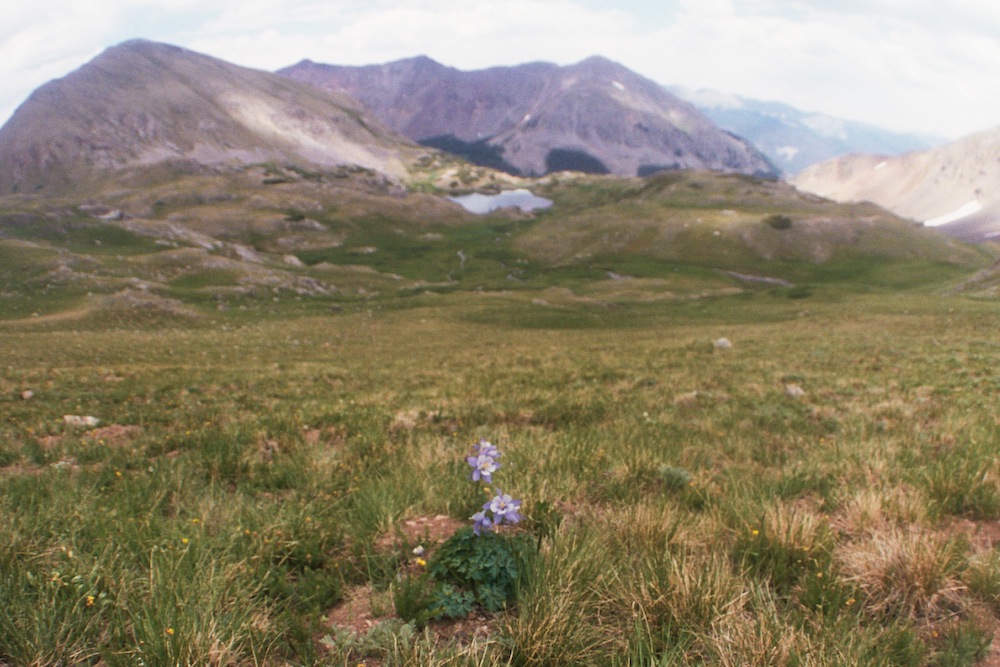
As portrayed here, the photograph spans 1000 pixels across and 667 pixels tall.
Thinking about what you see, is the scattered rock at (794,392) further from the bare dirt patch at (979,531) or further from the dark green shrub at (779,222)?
the dark green shrub at (779,222)

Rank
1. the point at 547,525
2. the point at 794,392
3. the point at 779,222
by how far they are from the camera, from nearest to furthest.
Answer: the point at 547,525, the point at 794,392, the point at 779,222

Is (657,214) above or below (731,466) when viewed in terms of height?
above

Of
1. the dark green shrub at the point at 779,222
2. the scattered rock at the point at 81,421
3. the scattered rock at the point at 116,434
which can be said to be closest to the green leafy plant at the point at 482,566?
the scattered rock at the point at 116,434

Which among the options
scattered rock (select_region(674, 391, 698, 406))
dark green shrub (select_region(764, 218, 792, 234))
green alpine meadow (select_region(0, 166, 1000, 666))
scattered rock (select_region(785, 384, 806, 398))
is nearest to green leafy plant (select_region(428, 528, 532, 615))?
green alpine meadow (select_region(0, 166, 1000, 666))

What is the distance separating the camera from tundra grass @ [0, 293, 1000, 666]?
320 centimetres

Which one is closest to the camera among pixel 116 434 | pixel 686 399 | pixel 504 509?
pixel 504 509

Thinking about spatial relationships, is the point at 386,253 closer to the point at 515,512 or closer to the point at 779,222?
the point at 779,222

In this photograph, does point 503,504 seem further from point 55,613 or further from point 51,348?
point 51,348

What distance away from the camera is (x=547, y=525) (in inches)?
178

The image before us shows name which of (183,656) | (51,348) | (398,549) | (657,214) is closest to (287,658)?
(183,656)

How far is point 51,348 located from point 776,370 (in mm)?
38351

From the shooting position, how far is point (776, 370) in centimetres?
1928

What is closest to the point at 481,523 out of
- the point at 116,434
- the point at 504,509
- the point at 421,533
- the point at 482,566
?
the point at 504,509

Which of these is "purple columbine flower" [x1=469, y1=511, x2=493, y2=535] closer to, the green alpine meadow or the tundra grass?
the green alpine meadow
